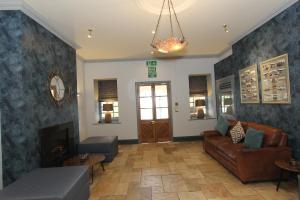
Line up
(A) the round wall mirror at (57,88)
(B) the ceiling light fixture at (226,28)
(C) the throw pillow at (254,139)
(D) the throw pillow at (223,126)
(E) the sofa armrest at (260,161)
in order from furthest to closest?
(D) the throw pillow at (223,126) < (B) the ceiling light fixture at (226,28) < (A) the round wall mirror at (57,88) < (C) the throw pillow at (254,139) < (E) the sofa armrest at (260,161)

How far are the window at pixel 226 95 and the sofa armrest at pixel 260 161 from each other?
2777 millimetres

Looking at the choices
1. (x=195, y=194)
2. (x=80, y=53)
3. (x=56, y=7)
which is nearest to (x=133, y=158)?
(x=195, y=194)

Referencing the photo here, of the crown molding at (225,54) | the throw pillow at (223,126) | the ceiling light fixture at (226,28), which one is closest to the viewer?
the ceiling light fixture at (226,28)

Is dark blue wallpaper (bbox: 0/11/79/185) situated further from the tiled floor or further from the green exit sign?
the green exit sign

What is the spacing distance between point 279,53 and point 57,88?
14.4 ft

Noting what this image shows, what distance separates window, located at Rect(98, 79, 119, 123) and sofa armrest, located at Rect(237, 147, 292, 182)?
5.01 meters

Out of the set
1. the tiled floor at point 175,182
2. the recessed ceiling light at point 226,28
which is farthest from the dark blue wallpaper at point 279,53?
the tiled floor at point 175,182

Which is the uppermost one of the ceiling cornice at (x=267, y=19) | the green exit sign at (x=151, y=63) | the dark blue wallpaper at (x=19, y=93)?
the ceiling cornice at (x=267, y=19)

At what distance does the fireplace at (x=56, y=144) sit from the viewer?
3779 mm

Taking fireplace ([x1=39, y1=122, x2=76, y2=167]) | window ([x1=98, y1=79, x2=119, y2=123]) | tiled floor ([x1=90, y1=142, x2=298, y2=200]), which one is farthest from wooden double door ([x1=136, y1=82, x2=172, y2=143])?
fireplace ([x1=39, y1=122, x2=76, y2=167])

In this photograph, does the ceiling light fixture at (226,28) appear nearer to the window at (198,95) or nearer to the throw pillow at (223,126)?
the throw pillow at (223,126)

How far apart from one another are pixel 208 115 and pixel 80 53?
16.2 feet

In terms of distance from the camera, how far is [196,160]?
17.5 feet

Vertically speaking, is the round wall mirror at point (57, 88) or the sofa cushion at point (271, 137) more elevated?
the round wall mirror at point (57, 88)
